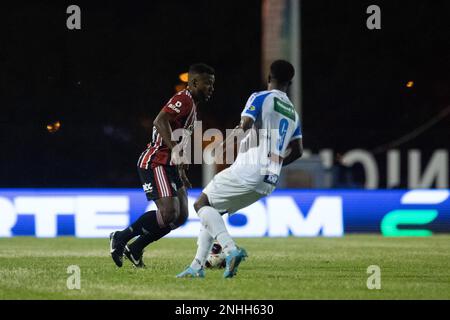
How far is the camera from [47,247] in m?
13.4

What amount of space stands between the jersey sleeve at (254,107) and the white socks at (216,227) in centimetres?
91

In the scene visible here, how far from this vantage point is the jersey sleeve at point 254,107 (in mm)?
8617

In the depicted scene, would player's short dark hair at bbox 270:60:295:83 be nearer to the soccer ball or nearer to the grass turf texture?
the grass turf texture

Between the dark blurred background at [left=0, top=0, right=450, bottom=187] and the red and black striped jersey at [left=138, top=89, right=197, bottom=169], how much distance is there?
15.3 m

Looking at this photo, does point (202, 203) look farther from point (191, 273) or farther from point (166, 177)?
point (166, 177)

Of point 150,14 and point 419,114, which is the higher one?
point 150,14

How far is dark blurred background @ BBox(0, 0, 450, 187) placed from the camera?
2750 cm

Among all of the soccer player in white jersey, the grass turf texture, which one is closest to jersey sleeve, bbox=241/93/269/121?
the soccer player in white jersey

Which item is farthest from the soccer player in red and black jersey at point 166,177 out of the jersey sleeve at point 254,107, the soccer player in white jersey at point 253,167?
the jersey sleeve at point 254,107

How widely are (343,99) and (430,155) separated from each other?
18.6ft

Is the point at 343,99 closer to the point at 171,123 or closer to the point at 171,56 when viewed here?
the point at 171,56

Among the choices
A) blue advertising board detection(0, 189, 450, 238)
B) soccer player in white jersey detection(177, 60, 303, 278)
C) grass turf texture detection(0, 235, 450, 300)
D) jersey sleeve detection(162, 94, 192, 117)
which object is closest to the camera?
grass turf texture detection(0, 235, 450, 300)

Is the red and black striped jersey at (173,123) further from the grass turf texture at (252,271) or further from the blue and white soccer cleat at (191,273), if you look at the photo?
the blue and white soccer cleat at (191,273)

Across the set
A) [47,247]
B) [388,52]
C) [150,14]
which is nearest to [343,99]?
[388,52]
